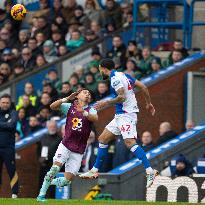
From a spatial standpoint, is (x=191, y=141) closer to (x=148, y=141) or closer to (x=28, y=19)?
(x=148, y=141)

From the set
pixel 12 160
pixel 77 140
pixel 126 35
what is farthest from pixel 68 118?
pixel 126 35

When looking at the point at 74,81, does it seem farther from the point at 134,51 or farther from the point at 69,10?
the point at 69,10

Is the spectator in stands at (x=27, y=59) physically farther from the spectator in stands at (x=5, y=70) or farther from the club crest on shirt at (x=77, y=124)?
the club crest on shirt at (x=77, y=124)

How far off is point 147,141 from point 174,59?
10.1ft

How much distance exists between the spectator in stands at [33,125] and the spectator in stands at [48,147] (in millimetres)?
1216

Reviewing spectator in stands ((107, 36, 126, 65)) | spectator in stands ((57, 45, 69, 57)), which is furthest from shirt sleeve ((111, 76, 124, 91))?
spectator in stands ((57, 45, 69, 57))

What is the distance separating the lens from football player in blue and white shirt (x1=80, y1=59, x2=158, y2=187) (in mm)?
18120

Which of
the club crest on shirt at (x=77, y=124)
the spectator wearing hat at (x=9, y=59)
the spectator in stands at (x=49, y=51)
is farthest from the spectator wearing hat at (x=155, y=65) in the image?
the club crest on shirt at (x=77, y=124)

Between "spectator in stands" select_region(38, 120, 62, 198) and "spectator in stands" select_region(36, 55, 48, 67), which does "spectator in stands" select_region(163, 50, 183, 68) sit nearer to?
"spectator in stands" select_region(36, 55, 48, 67)

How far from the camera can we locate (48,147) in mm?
22906

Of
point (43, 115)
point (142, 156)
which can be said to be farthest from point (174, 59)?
point (142, 156)

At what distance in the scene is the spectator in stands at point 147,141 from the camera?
22.2 metres

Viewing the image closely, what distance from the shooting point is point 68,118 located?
58.9 feet

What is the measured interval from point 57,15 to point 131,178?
7966 millimetres
